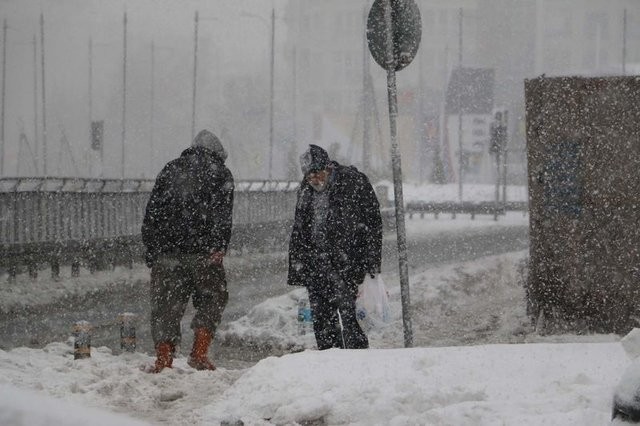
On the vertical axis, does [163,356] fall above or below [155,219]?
below

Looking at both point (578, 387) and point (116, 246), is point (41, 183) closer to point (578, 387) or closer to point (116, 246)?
point (116, 246)

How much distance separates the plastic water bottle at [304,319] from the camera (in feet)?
33.7

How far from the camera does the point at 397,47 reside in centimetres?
768

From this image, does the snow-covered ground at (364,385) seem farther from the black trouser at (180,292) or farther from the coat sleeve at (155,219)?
the coat sleeve at (155,219)

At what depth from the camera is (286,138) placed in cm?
7431

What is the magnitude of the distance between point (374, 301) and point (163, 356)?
1551 mm

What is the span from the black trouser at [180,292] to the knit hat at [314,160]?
1.06 meters

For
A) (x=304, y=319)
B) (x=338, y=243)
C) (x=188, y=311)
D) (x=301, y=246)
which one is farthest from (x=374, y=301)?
(x=188, y=311)

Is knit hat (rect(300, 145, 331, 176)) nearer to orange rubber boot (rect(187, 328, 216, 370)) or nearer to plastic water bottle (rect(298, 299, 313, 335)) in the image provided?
orange rubber boot (rect(187, 328, 216, 370))

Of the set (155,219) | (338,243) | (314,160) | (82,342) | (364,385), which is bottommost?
(82,342)

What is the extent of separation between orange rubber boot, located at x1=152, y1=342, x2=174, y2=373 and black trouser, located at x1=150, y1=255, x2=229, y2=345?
0.04 metres

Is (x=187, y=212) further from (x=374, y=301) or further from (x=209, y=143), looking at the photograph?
(x=374, y=301)

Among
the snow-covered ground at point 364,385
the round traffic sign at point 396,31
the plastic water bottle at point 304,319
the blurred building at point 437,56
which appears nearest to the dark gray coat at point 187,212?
the snow-covered ground at point 364,385

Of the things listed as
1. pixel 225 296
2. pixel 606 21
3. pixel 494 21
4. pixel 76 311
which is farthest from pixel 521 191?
pixel 225 296
